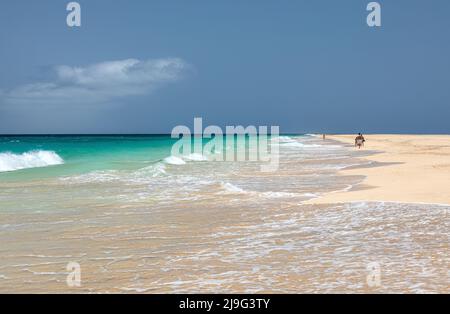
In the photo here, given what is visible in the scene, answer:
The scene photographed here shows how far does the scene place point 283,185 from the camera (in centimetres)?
1611

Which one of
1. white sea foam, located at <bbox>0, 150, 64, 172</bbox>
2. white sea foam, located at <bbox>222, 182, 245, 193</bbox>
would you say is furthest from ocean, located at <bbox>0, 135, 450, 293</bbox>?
white sea foam, located at <bbox>0, 150, 64, 172</bbox>

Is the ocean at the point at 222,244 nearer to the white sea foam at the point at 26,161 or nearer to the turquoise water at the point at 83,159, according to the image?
the turquoise water at the point at 83,159

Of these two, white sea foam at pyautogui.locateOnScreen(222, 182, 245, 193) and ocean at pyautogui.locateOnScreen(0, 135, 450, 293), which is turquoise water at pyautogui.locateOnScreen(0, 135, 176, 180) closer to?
white sea foam at pyautogui.locateOnScreen(222, 182, 245, 193)

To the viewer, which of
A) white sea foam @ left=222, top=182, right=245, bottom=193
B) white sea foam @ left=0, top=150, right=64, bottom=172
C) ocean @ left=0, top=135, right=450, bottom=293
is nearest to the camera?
ocean @ left=0, top=135, right=450, bottom=293

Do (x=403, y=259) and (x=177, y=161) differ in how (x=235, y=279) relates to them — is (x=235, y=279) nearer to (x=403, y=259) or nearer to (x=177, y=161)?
(x=403, y=259)

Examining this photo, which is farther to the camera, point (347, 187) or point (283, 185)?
point (283, 185)

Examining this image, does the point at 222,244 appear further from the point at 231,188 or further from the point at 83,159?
the point at 83,159

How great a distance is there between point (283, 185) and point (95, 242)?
9.19 m

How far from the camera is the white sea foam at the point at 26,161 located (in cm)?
3080

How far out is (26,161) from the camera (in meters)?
A: 35.1

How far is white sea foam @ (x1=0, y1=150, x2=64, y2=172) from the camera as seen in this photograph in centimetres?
3080

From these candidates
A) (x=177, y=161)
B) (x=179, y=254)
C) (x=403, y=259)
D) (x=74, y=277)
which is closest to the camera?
(x=74, y=277)

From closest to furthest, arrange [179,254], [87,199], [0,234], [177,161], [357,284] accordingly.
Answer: [357,284] < [179,254] < [0,234] < [87,199] < [177,161]
